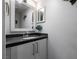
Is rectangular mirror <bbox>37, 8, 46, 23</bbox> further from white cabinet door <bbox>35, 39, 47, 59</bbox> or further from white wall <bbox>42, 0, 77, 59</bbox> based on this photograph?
white cabinet door <bbox>35, 39, 47, 59</bbox>

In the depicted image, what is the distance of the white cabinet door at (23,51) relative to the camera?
1.06 metres

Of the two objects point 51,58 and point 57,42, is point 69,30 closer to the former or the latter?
point 57,42

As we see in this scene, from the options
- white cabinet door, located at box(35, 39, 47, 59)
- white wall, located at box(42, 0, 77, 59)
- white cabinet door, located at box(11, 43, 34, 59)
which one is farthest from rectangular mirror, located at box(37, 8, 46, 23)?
white cabinet door, located at box(11, 43, 34, 59)

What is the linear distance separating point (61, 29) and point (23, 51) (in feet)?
3.95

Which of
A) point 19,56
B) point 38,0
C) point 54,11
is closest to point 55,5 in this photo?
point 54,11

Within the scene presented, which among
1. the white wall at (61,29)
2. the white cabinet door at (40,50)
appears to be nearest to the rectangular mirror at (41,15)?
the white wall at (61,29)

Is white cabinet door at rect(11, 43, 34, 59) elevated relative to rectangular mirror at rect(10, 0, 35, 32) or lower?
lower

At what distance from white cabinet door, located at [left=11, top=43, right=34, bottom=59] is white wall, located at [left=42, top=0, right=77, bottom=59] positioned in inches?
33.9

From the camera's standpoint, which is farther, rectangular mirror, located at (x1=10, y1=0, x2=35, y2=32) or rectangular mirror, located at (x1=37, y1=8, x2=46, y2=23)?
rectangular mirror, located at (x1=37, y1=8, x2=46, y2=23)

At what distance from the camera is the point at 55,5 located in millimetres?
2098

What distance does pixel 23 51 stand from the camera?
1251 mm

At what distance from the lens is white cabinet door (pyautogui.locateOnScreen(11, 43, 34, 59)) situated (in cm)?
106

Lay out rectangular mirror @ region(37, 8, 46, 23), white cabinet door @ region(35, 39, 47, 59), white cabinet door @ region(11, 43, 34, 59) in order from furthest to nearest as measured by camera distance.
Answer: rectangular mirror @ region(37, 8, 46, 23), white cabinet door @ region(35, 39, 47, 59), white cabinet door @ region(11, 43, 34, 59)

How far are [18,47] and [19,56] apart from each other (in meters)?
0.15
